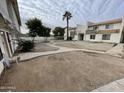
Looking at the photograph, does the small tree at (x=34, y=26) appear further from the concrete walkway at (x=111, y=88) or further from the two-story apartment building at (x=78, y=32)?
the concrete walkway at (x=111, y=88)

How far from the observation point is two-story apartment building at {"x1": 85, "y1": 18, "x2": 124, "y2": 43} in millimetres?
16453

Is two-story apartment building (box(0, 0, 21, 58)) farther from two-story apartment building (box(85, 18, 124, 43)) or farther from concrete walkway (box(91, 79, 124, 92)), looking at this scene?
two-story apartment building (box(85, 18, 124, 43))

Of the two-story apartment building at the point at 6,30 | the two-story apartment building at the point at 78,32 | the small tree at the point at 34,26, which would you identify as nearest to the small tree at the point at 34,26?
the small tree at the point at 34,26

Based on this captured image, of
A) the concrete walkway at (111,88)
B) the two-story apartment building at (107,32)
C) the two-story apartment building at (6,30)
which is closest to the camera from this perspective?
the concrete walkway at (111,88)

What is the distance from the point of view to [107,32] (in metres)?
18.7

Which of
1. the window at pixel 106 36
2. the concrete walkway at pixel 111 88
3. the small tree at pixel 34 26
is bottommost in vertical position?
the concrete walkway at pixel 111 88

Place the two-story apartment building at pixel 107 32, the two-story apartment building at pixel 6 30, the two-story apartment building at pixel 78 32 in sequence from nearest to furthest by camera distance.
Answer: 1. the two-story apartment building at pixel 6 30
2. the two-story apartment building at pixel 107 32
3. the two-story apartment building at pixel 78 32

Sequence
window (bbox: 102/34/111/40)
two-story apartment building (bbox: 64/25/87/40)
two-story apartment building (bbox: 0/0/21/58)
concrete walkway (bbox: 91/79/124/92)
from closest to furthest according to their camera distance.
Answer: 1. concrete walkway (bbox: 91/79/124/92)
2. two-story apartment building (bbox: 0/0/21/58)
3. window (bbox: 102/34/111/40)
4. two-story apartment building (bbox: 64/25/87/40)

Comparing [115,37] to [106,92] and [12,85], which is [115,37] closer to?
[106,92]

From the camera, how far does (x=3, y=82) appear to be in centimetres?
312

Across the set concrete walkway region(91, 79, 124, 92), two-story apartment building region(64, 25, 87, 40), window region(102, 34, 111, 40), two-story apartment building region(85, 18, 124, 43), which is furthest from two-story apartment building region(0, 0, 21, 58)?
two-story apartment building region(64, 25, 87, 40)

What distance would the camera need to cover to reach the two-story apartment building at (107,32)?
1645 cm

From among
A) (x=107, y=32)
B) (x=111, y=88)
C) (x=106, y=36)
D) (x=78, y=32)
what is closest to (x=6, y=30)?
(x=111, y=88)

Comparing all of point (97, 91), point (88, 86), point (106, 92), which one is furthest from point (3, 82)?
point (106, 92)
